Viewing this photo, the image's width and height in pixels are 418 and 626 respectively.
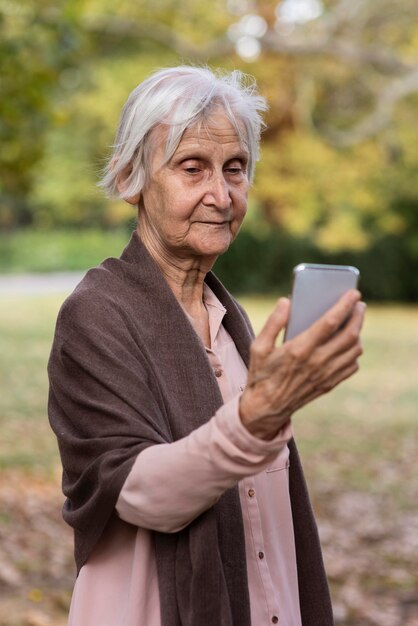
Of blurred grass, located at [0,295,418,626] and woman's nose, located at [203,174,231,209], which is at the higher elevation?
woman's nose, located at [203,174,231,209]

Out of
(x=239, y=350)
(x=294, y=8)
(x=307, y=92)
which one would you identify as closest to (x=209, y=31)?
(x=294, y=8)

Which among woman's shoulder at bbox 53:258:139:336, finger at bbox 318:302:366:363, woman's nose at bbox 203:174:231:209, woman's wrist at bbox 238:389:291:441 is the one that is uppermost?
woman's nose at bbox 203:174:231:209

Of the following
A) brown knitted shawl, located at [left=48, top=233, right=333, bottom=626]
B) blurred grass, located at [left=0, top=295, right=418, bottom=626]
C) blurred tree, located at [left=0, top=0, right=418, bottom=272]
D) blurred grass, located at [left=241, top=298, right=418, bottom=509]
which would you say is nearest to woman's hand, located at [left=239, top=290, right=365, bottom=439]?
brown knitted shawl, located at [left=48, top=233, right=333, bottom=626]

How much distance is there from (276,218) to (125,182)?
29974 mm

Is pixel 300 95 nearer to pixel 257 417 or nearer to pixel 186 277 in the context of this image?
pixel 186 277

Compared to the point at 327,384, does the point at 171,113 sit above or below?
above

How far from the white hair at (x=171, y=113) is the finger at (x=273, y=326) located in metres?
0.57

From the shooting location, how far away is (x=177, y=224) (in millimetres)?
2188

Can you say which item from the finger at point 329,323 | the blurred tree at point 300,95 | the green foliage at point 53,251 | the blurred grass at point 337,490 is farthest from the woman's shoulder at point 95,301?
the green foliage at point 53,251

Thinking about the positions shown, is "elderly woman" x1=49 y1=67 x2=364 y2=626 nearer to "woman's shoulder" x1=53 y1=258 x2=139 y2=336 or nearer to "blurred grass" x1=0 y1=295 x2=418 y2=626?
"woman's shoulder" x1=53 y1=258 x2=139 y2=336

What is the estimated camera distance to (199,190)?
84.7 inches

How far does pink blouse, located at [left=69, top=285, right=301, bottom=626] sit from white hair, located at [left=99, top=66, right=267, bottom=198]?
348 millimetres

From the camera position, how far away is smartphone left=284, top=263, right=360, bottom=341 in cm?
168

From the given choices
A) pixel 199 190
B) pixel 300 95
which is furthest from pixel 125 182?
pixel 300 95
